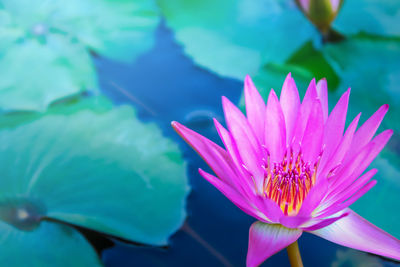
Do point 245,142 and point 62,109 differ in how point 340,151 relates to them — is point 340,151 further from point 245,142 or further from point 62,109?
point 62,109

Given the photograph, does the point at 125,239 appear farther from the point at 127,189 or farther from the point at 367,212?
the point at 367,212

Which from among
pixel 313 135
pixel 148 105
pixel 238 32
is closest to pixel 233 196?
pixel 313 135

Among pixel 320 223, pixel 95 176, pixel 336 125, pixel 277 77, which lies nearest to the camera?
pixel 320 223

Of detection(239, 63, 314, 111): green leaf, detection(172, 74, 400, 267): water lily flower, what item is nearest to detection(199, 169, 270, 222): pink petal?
detection(172, 74, 400, 267): water lily flower

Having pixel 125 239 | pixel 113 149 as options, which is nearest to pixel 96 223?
pixel 125 239

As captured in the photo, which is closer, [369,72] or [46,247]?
[46,247]

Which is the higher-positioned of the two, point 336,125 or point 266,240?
point 336,125
